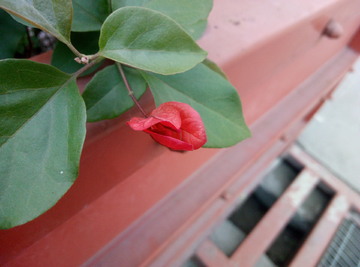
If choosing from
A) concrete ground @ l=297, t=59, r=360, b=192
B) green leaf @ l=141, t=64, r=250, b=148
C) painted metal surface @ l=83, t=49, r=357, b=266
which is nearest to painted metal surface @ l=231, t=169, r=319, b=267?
painted metal surface @ l=83, t=49, r=357, b=266

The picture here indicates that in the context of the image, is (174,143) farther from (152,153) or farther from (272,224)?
(272,224)

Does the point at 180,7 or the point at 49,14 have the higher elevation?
the point at 180,7

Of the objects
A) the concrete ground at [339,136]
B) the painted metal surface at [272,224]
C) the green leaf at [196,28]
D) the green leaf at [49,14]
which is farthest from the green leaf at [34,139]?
the concrete ground at [339,136]

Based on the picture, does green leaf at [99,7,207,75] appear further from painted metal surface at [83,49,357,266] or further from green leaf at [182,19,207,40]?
painted metal surface at [83,49,357,266]

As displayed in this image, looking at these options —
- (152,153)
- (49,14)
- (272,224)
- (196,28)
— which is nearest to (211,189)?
(272,224)

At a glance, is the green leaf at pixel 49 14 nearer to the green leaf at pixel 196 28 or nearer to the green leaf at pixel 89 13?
the green leaf at pixel 89 13

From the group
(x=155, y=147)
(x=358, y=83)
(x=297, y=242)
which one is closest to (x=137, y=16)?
(x=155, y=147)
